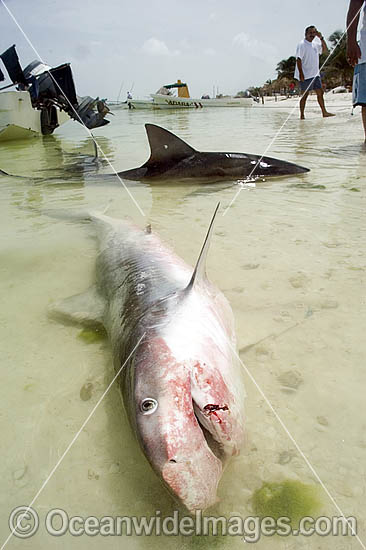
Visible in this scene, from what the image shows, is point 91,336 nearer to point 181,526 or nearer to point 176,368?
point 176,368

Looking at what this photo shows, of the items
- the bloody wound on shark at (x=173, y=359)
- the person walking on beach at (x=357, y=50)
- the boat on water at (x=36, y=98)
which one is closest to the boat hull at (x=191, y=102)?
the boat on water at (x=36, y=98)

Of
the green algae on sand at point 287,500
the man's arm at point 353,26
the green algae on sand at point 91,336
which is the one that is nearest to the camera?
the green algae on sand at point 287,500

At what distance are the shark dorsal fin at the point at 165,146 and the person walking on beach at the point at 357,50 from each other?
3.04 m

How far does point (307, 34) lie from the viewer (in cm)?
1036

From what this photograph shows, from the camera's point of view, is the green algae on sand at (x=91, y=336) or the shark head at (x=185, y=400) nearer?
the shark head at (x=185, y=400)

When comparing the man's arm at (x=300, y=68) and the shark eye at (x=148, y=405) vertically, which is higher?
the man's arm at (x=300, y=68)

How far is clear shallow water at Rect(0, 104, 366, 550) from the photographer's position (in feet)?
3.72

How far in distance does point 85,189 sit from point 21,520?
15.2ft

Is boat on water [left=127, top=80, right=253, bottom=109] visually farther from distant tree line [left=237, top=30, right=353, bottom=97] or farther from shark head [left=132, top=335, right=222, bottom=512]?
shark head [left=132, top=335, right=222, bottom=512]

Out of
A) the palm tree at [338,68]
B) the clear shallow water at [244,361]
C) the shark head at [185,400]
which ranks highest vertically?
the palm tree at [338,68]

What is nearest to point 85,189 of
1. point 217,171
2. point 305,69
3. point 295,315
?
point 217,171

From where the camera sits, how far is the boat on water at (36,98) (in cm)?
1054

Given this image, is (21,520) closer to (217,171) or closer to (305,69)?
(217,171)

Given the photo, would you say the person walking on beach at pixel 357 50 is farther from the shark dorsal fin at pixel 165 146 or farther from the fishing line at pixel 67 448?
the fishing line at pixel 67 448
